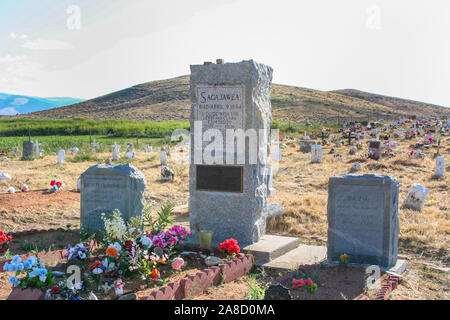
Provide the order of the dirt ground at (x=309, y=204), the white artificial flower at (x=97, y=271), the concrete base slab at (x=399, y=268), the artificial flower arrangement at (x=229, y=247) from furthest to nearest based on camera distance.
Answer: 1. the dirt ground at (x=309, y=204)
2. the artificial flower arrangement at (x=229, y=247)
3. the concrete base slab at (x=399, y=268)
4. the white artificial flower at (x=97, y=271)

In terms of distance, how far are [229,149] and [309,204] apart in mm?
3392

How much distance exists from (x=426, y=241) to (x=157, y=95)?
284ft

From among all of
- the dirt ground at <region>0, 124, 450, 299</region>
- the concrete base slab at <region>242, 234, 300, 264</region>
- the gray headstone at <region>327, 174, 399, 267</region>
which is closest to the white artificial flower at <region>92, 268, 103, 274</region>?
the dirt ground at <region>0, 124, 450, 299</region>

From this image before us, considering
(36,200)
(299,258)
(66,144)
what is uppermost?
(66,144)

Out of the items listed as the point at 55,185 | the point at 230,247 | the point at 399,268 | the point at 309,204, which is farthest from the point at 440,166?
the point at 55,185

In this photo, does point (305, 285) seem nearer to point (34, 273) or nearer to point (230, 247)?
point (230, 247)

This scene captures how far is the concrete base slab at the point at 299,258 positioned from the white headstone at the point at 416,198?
3.19m

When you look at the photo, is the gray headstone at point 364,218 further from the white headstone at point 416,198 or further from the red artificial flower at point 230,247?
the white headstone at point 416,198

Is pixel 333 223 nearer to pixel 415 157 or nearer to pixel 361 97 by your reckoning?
pixel 415 157

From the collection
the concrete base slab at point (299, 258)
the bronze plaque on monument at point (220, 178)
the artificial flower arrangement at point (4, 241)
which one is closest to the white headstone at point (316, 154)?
the concrete base slab at point (299, 258)

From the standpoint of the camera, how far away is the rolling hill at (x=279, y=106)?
68.4 m

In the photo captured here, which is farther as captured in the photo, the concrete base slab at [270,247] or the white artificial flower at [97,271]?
the concrete base slab at [270,247]

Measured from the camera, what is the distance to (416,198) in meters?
9.55
